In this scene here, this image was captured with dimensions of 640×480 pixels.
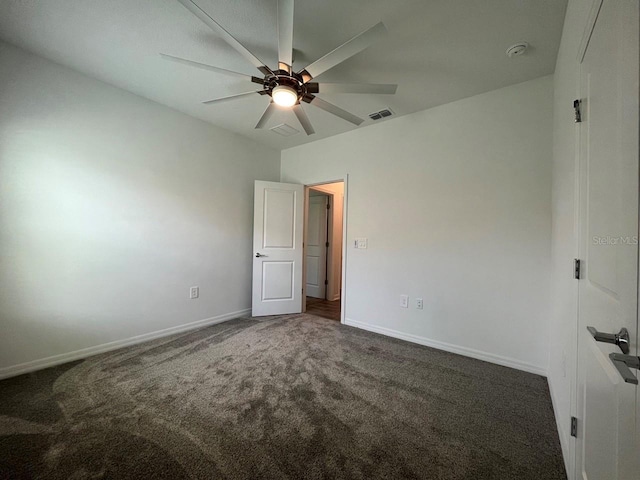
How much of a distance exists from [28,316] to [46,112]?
1737 mm

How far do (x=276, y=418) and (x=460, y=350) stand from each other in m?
1.96

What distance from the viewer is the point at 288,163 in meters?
4.16

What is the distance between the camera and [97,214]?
2396 mm

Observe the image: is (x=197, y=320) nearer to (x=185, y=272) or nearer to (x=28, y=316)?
(x=185, y=272)

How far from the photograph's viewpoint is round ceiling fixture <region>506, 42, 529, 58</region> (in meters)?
1.82

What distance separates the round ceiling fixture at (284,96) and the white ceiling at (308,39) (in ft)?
1.31

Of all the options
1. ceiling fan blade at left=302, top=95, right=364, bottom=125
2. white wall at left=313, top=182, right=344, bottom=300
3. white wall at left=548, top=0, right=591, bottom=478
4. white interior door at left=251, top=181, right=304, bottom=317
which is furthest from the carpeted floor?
white wall at left=313, top=182, right=344, bottom=300

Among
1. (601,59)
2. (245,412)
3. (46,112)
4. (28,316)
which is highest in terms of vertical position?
(46,112)

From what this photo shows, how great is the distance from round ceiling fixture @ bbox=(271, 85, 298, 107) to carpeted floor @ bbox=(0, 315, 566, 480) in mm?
2222

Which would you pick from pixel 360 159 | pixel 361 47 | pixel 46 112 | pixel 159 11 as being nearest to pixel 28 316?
pixel 46 112

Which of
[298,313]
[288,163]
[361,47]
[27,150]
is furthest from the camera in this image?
[288,163]

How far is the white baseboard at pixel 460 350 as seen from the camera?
7.22 feet

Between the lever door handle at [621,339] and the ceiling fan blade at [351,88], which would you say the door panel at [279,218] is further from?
the lever door handle at [621,339]

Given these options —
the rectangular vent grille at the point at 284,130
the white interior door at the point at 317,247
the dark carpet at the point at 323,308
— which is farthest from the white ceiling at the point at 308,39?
the dark carpet at the point at 323,308
